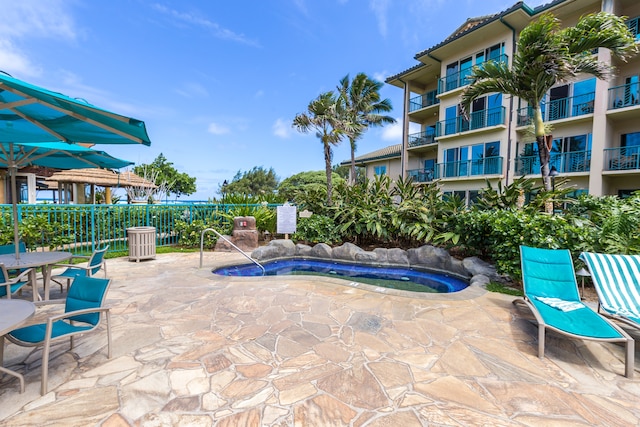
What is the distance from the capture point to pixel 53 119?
3.64m

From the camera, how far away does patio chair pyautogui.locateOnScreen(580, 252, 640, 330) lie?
329cm

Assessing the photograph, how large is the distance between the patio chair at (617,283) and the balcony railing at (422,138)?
18118 mm

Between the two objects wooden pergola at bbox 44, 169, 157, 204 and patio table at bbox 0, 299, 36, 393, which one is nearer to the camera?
patio table at bbox 0, 299, 36, 393

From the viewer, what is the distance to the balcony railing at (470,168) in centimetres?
1586

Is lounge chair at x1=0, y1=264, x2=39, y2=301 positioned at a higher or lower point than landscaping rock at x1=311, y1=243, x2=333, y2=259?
higher

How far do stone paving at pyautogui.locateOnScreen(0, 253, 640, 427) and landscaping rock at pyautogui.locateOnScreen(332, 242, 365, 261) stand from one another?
395 centimetres

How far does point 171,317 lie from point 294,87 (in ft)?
60.5

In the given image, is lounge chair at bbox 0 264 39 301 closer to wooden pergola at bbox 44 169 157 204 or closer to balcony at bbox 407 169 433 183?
wooden pergola at bbox 44 169 157 204

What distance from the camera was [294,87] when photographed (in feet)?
63.1

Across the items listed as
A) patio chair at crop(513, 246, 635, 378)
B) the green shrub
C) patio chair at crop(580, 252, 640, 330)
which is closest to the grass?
patio chair at crop(513, 246, 635, 378)

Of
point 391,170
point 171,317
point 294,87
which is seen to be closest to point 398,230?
point 171,317

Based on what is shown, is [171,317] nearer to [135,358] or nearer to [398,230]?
[135,358]

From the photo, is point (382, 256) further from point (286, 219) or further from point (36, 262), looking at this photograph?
point (36, 262)

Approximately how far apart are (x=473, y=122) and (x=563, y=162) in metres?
5.08
